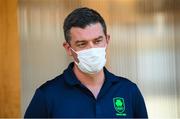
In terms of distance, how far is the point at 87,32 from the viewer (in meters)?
2.23

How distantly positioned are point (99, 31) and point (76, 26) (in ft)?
0.43

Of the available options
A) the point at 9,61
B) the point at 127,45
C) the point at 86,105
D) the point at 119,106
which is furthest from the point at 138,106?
the point at 127,45

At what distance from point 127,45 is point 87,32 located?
2.28 metres

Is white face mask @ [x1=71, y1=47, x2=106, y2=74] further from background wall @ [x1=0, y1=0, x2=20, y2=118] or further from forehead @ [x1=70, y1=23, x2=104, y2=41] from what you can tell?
background wall @ [x1=0, y1=0, x2=20, y2=118]

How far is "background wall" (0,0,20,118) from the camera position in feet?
12.7

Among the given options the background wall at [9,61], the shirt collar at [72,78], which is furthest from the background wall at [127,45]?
the shirt collar at [72,78]

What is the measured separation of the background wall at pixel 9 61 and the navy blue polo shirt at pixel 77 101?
1.62 meters

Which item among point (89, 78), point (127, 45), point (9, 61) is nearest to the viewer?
point (89, 78)

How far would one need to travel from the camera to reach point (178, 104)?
183 inches

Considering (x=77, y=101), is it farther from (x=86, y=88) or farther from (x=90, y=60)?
(x=90, y=60)

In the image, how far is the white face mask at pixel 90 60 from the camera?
2303mm

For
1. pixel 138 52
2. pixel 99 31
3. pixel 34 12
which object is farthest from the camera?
pixel 138 52

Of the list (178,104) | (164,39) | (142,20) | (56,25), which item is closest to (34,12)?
(56,25)

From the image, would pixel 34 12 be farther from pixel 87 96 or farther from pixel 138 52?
pixel 87 96
